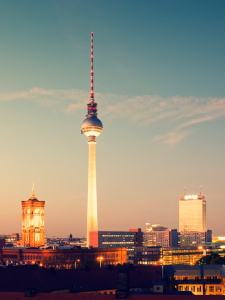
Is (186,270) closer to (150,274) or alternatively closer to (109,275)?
(150,274)

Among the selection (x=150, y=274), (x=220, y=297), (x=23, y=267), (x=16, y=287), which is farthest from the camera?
(x=150, y=274)

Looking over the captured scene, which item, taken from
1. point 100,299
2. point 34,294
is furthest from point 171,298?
point 34,294

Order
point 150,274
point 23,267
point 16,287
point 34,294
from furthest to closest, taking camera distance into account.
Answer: point 150,274 < point 23,267 < point 16,287 < point 34,294

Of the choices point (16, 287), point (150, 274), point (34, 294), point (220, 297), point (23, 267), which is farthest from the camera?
point (150, 274)

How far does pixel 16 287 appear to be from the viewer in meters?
146

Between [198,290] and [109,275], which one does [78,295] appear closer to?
[109,275]

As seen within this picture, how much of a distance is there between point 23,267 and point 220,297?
2705 inches

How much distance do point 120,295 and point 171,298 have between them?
9.48 meters

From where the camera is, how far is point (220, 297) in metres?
107

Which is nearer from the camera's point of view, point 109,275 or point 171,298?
point 171,298

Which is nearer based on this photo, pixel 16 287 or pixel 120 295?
pixel 120 295

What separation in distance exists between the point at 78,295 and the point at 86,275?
50.8 metres

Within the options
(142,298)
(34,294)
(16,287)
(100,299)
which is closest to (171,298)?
(142,298)

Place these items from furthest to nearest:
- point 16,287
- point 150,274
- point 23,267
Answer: point 150,274
point 23,267
point 16,287
